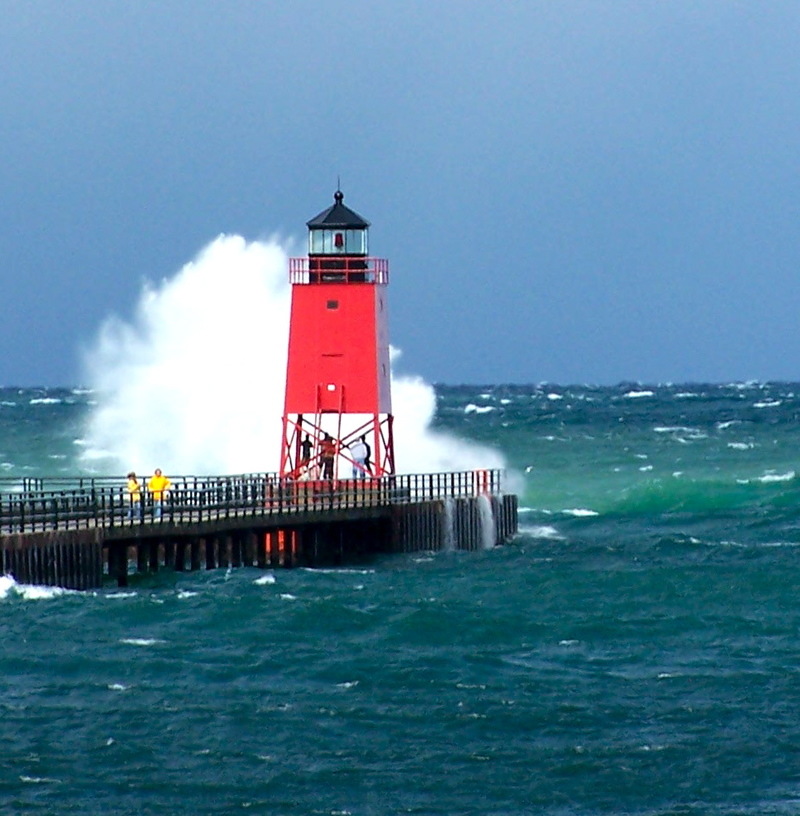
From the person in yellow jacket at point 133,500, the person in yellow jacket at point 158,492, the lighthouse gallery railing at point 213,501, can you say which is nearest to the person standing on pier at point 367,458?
the lighthouse gallery railing at point 213,501

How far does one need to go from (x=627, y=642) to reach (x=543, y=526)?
22.1 metres

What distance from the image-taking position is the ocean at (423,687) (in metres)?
23.1

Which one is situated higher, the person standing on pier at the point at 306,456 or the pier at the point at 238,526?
the person standing on pier at the point at 306,456

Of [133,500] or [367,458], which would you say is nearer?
[133,500]

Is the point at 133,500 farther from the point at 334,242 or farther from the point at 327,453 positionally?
the point at 334,242

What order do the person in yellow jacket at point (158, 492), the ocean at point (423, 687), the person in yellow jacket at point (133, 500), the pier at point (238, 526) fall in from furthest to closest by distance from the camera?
the person in yellow jacket at point (158, 492) < the person in yellow jacket at point (133, 500) < the pier at point (238, 526) < the ocean at point (423, 687)

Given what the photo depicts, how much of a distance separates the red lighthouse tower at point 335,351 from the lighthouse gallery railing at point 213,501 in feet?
3.46

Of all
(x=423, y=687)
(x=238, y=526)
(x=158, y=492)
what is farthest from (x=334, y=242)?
(x=423, y=687)

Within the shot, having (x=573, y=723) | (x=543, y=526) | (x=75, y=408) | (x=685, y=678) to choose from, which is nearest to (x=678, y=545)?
(x=543, y=526)

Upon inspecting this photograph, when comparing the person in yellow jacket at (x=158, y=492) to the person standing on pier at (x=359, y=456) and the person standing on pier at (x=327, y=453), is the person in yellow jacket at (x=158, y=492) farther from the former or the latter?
the person standing on pier at (x=359, y=456)

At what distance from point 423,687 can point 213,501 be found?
1386cm

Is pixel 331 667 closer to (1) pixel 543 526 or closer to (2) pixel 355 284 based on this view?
(2) pixel 355 284

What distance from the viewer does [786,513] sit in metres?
56.7

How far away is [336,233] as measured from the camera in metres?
45.8
